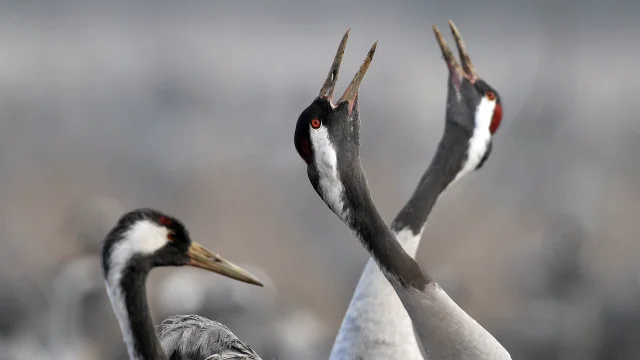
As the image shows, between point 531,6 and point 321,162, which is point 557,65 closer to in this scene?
point 531,6

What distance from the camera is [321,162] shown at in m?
1.01

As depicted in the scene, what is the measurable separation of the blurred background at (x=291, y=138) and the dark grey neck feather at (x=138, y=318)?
193cm

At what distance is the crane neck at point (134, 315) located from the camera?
0.99m

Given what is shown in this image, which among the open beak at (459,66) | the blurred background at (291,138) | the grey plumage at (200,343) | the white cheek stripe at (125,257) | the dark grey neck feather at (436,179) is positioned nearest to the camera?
the white cheek stripe at (125,257)

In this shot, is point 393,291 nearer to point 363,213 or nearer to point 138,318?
point 363,213

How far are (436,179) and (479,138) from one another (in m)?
0.10

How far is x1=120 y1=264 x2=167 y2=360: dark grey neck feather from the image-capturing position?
99cm

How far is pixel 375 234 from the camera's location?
1034mm

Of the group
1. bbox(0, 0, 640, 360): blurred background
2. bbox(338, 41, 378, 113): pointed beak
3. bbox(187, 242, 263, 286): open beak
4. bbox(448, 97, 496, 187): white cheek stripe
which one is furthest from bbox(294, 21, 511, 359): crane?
bbox(0, 0, 640, 360): blurred background

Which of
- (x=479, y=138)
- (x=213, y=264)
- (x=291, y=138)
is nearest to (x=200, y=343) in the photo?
(x=213, y=264)

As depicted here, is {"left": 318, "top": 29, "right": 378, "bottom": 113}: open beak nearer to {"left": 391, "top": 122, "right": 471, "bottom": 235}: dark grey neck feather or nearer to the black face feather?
the black face feather

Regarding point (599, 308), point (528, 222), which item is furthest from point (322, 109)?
point (528, 222)

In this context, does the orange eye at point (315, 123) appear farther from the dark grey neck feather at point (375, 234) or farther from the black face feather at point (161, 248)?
the black face feather at point (161, 248)

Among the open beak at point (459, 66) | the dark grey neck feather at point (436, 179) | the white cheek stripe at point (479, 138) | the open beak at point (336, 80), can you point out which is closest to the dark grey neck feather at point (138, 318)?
the open beak at point (336, 80)
